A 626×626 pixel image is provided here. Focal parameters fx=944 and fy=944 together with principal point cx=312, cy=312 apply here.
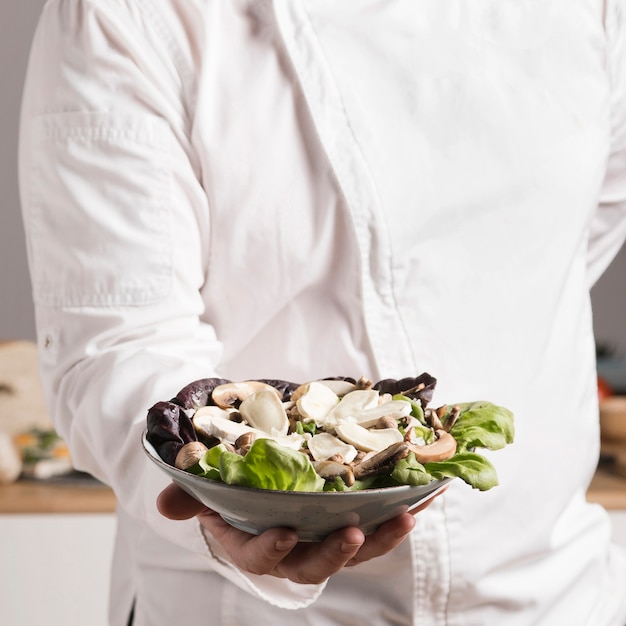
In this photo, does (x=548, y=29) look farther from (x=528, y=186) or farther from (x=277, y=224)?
(x=277, y=224)

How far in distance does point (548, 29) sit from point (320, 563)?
0.67 m

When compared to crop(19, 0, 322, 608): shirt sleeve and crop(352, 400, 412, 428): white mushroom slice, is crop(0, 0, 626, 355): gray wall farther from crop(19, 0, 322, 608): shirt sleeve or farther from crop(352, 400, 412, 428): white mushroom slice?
crop(352, 400, 412, 428): white mushroom slice

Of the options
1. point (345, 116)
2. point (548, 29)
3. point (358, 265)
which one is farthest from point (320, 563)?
point (548, 29)

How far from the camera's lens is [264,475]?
22.1 inches

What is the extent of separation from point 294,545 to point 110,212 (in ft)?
1.36

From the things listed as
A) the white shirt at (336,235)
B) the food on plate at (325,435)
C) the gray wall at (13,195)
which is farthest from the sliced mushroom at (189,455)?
the gray wall at (13,195)

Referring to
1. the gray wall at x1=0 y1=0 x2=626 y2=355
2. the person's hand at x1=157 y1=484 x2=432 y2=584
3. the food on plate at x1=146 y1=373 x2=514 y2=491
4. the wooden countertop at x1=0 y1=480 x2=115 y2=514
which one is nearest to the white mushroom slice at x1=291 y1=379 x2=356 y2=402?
the food on plate at x1=146 y1=373 x2=514 y2=491

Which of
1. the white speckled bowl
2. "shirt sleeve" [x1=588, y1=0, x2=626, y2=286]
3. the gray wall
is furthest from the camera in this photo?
the gray wall

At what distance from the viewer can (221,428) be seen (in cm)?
64

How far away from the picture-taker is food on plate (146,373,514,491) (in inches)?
22.4

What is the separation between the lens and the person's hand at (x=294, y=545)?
1.97 ft

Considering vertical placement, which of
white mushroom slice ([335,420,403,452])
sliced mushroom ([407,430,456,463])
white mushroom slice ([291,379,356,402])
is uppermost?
sliced mushroom ([407,430,456,463])

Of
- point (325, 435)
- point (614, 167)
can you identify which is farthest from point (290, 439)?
point (614, 167)

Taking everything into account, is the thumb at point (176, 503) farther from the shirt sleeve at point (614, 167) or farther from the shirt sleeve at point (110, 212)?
the shirt sleeve at point (614, 167)
